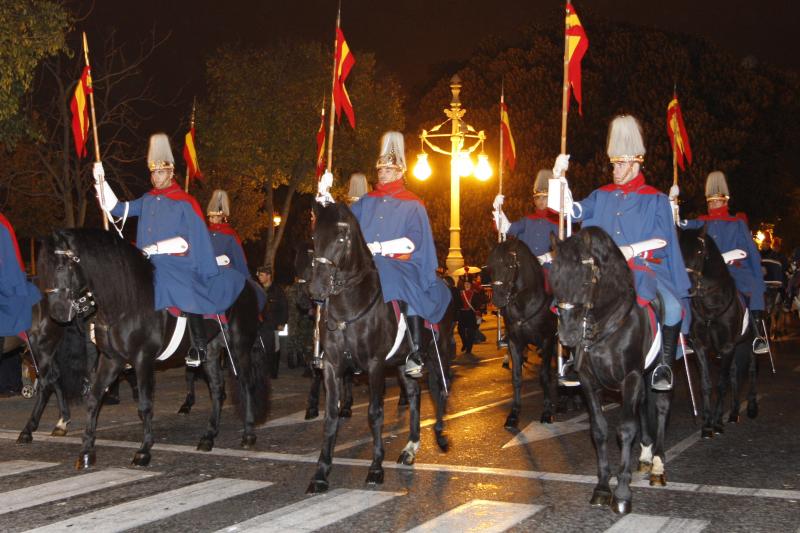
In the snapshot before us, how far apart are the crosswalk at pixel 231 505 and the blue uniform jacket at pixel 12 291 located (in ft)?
8.66

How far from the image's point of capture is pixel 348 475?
9.42 metres

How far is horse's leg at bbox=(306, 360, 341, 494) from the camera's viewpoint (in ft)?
28.3

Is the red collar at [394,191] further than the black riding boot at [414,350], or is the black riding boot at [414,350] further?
the red collar at [394,191]

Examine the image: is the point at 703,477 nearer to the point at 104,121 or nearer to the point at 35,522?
the point at 35,522

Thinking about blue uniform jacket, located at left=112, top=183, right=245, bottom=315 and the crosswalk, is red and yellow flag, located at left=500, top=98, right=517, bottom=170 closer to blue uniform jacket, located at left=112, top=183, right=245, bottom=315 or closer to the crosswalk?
blue uniform jacket, located at left=112, top=183, right=245, bottom=315

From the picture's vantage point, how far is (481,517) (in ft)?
25.2

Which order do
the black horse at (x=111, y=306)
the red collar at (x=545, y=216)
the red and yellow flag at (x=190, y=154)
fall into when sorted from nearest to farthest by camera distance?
the black horse at (x=111, y=306)
the red collar at (x=545, y=216)
the red and yellow flag at (x=190, y=154)

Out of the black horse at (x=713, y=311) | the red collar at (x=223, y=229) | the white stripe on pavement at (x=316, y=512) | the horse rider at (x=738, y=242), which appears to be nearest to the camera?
the white stripe on pavement at (x=316, y=512)

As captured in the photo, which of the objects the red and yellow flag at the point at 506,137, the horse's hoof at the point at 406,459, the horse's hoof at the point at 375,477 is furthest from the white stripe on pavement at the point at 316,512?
the red and yellow flag at the point at 506,137

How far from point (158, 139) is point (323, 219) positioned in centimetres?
325

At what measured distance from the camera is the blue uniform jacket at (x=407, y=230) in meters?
9.98

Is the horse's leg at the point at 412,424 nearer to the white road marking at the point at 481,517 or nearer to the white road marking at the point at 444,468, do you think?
the white road marking at the point at 444,468

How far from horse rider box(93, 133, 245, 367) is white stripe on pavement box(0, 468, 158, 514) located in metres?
1.92

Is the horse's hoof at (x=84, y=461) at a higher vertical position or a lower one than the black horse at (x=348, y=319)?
lower
